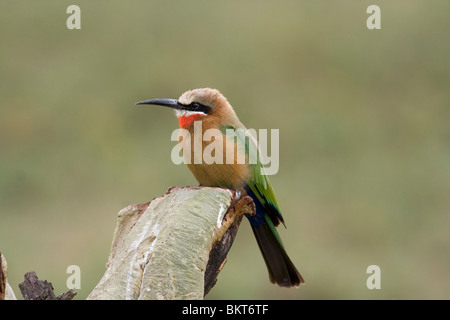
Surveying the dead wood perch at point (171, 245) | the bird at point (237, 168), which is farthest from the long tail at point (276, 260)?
the dead wood perch at point (171, 245)

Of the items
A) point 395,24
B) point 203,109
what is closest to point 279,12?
point 395,24

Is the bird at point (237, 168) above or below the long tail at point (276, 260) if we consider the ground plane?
above

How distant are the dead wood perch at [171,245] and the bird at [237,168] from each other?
0.74 m

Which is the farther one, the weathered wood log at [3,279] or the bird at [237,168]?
the bird at [237,168]

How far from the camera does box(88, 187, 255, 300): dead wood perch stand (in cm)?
242

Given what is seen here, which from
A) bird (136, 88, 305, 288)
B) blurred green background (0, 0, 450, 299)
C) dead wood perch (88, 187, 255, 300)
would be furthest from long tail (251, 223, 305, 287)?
blurred green background (0, 0, 450, 299)

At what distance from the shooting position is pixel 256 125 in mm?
7785

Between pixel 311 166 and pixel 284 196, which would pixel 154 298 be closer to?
pixel 284 196

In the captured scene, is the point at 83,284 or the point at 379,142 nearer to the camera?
the point at 83,284

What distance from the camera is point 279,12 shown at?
9133 millimetres

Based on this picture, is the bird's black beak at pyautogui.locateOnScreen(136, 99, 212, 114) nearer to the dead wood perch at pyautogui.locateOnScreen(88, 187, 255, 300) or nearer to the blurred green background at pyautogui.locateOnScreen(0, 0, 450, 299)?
the dead wood perch at pyautogui.locateOnScreen(88, 187, 255, 300)

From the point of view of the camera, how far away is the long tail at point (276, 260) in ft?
12.4

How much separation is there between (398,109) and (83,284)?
398cm

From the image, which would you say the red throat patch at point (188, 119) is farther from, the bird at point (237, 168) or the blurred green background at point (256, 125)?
the blurred green background at point (256, 125)
